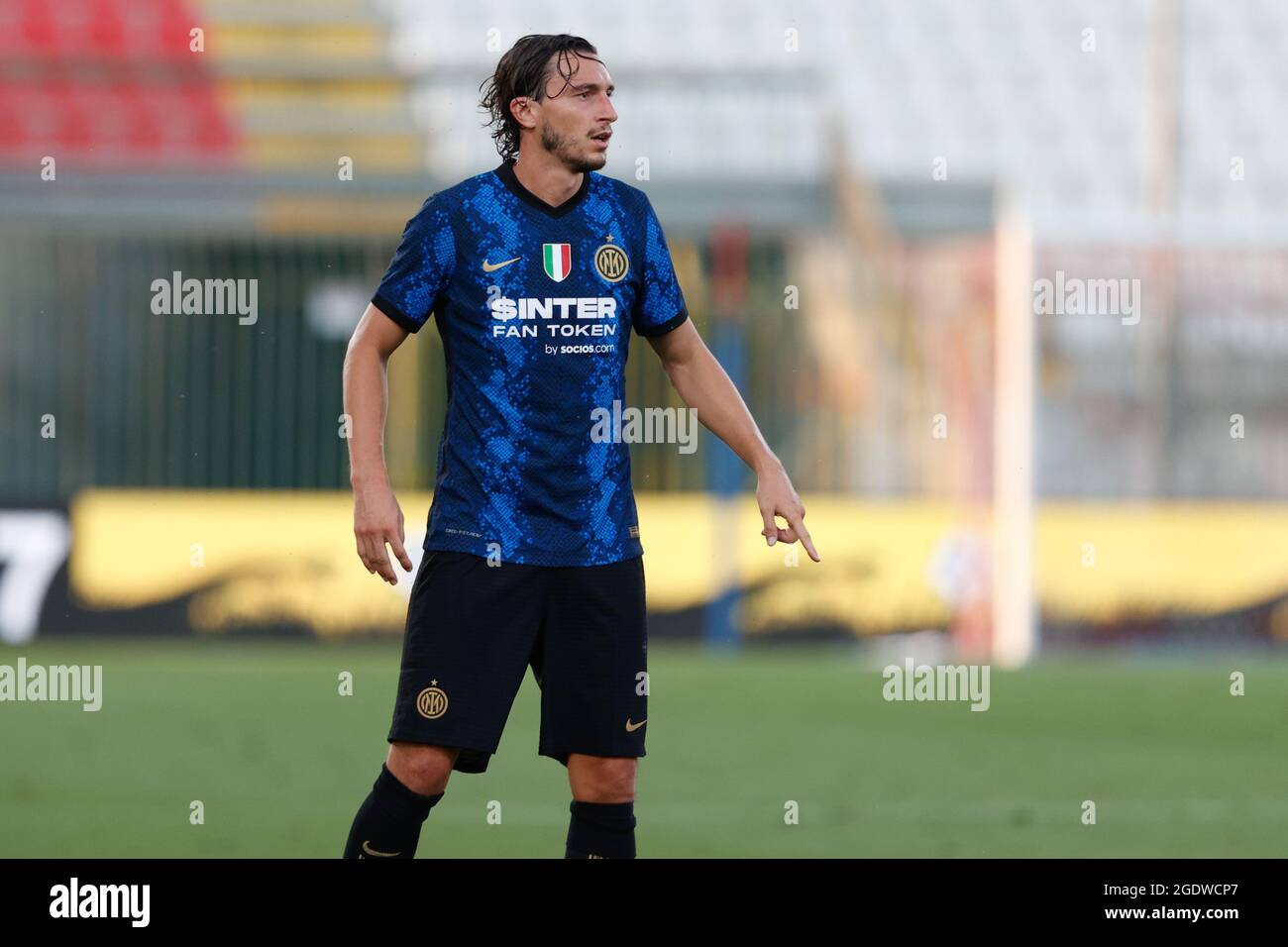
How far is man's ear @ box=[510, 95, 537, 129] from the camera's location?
464cm

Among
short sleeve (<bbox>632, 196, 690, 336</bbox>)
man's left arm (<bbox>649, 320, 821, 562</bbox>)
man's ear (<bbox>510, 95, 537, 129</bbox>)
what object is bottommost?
man's left arm (<bbox>649, 320, 821, 562</bbox>)

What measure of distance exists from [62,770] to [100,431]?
7838mm

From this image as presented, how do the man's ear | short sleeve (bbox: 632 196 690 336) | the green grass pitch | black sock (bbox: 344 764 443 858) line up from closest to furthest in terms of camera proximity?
black sock (bbox: 344 764 443 858)
the man's ear
short sleeve (bbox: 632 196 690 336)
the green grass pitch

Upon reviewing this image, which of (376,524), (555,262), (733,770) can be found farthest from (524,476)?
(733,770)

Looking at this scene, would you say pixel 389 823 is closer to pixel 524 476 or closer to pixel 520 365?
pixel 524 476

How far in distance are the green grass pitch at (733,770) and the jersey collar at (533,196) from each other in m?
2.49

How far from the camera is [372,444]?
4.55 m

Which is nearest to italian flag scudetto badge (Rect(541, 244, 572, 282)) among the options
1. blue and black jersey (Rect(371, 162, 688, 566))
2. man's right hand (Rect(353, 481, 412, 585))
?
blue and black jersey (Rect(371, 162, 688, 566))

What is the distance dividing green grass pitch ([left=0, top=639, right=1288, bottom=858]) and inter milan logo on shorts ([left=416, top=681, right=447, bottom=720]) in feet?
6.79

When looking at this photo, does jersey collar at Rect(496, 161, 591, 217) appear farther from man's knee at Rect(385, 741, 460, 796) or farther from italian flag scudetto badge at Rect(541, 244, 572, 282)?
man's knee at Rect(385, 741, 460, 796)

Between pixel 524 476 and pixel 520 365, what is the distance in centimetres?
23

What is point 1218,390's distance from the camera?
1777 cm
